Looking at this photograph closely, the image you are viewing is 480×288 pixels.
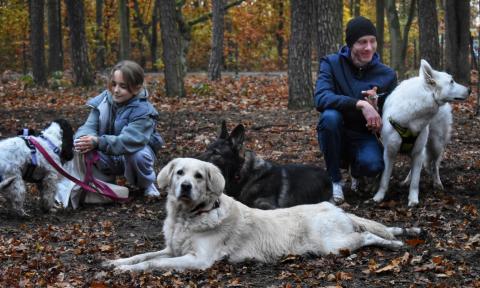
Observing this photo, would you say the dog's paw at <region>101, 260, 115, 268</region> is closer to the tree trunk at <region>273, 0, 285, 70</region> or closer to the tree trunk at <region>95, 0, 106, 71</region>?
the tree trunk at <region>95, 0, 106, 71</region>

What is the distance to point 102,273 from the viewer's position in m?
4.96

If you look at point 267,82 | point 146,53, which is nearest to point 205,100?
point 267,82

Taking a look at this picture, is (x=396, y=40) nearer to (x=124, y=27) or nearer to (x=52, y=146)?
(x=124, y=27)

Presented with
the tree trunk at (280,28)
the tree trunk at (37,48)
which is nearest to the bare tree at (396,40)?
the tree trunk at (37,48)

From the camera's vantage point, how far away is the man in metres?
7.27

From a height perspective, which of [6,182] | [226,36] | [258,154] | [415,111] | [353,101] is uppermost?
[226,36]

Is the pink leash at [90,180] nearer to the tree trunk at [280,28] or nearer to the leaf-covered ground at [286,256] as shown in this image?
the leaf-covered ground at [286,256]

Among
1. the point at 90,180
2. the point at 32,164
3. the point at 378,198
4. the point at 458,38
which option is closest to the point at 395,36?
the point at 458,38

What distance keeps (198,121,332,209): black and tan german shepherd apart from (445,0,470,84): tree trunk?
38.6ft

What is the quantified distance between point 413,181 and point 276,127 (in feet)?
15.7

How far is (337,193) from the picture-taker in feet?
24.2

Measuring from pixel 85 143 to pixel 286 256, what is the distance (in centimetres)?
304

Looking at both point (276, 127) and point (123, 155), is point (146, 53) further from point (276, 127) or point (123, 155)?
point (123, 155)

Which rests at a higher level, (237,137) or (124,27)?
(124,27)
